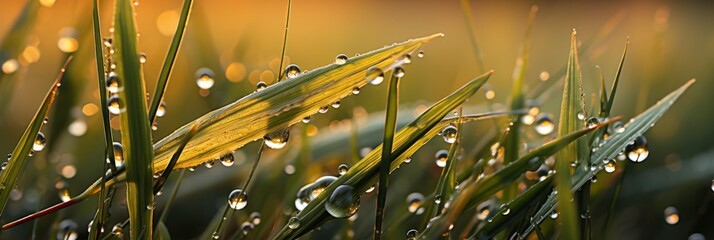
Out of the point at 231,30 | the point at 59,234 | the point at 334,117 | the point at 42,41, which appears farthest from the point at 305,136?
the point at 231,30

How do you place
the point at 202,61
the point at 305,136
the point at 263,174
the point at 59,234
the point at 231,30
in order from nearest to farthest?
the point at 59,234
the point at 305,136
the point at 263,174
the point at 202,61
the point at 231,30

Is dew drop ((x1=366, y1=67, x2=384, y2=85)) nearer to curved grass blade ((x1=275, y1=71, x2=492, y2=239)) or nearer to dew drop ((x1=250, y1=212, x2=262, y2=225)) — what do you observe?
curved grass blade ((x1=275, y1=71, x2=492, y2=239))

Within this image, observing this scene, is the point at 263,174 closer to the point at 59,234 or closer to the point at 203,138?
the point at 59,234

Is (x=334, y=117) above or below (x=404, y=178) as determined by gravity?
above

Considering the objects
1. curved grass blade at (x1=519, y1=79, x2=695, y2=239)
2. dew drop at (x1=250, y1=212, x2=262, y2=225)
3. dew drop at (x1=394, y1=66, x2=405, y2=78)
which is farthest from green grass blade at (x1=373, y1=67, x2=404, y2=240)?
dew drop at (x1=250, y1=212, x2=262, y2=225)

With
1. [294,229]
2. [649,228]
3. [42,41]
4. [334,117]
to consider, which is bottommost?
[294,229]

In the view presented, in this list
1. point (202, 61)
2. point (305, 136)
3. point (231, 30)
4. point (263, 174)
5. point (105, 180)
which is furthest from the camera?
point (231, 30)

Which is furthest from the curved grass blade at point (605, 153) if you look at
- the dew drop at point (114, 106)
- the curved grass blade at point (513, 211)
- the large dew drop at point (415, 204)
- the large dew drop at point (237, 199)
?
the dew drop at point (114, 106)

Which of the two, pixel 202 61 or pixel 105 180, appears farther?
pixel 202 61
